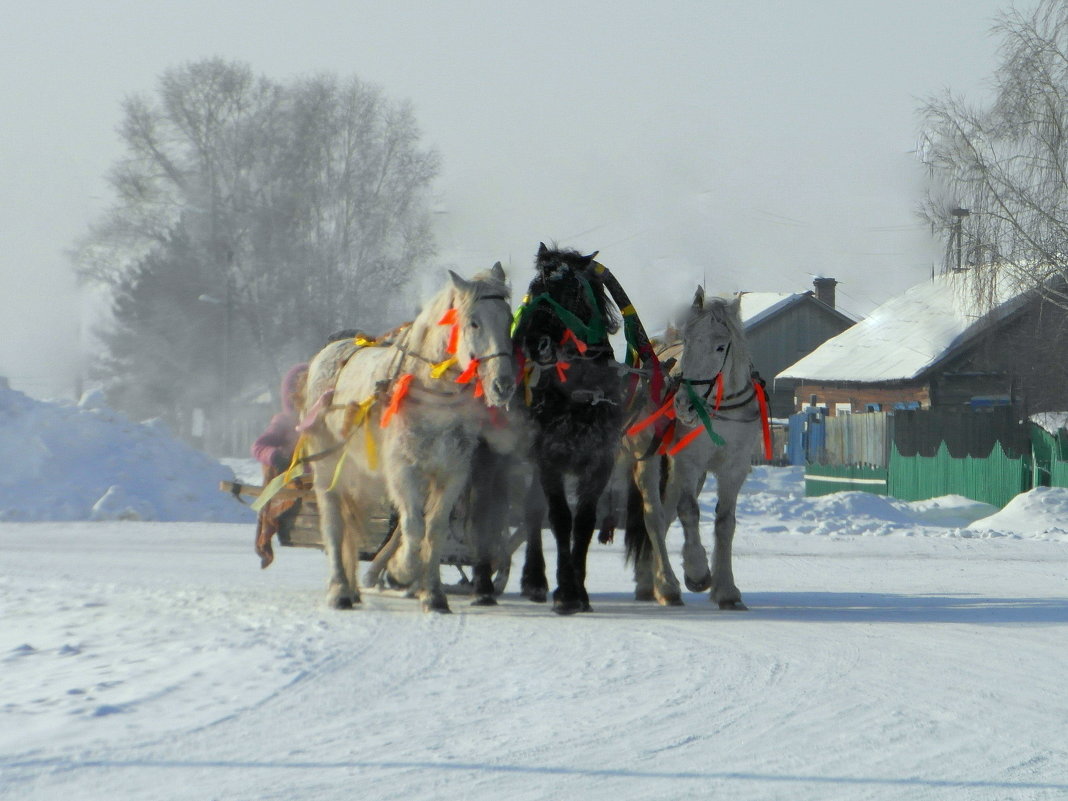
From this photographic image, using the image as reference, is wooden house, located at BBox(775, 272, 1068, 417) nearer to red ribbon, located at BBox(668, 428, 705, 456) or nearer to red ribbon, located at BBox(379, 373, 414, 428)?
red ribbon, located at BBox(668, 428, 705, 456)

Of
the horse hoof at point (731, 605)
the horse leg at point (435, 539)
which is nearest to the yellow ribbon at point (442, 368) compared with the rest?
the horse leg at point (435, 539)

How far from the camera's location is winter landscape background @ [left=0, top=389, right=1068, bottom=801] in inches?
181

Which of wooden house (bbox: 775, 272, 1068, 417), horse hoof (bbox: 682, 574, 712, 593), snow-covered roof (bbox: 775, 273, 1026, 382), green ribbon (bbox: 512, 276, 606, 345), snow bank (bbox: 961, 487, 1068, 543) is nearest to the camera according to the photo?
green ribbon (bbox: 512, 276, 606, 345)

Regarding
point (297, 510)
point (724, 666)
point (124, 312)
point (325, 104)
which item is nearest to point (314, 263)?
point (325, 104)

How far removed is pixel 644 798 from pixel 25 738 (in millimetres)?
2252

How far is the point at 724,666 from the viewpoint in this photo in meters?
6.74

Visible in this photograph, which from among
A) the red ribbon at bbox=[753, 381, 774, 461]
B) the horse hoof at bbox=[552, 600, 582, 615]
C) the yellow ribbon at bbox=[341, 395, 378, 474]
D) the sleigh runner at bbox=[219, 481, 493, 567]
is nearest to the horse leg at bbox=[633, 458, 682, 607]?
the red ribbon at bbox=[753, 381, 774, 461]

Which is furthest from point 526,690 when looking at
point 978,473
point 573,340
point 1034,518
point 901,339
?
point 901,339

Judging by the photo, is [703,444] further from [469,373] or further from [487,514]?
[469,373]

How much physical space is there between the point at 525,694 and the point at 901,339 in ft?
118

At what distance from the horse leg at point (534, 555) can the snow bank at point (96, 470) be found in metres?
10.6

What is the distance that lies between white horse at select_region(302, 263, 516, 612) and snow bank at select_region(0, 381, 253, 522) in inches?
427

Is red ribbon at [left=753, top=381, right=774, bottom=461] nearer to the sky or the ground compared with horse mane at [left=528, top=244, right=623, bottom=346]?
nearer to the ground

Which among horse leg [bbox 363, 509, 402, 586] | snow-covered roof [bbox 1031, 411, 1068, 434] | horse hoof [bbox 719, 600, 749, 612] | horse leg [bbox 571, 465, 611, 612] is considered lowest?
horse hoof [bbox 719, 600, 749, 612]
